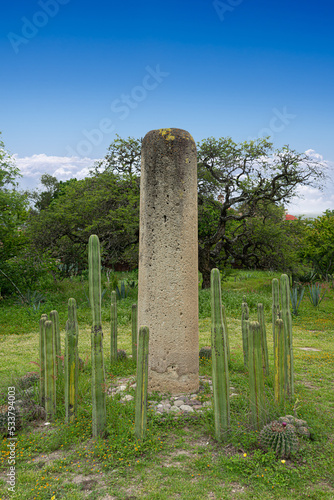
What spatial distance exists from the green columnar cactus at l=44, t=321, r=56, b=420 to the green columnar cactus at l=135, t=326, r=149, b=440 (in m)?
1.17

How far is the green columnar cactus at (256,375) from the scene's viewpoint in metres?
3.51

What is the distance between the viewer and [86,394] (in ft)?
15.1

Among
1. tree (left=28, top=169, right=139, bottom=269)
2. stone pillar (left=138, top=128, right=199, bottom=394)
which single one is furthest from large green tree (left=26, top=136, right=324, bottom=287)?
stone pillar (left=138, top=128, right=199, bottom=394)

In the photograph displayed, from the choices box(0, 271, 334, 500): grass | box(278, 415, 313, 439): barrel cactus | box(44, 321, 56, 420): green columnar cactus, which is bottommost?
box(0, 271, 334, 500): grass

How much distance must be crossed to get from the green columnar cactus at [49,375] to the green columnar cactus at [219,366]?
185 cm

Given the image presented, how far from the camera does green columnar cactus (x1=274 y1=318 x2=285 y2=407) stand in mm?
3986

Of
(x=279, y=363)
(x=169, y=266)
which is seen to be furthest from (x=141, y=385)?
(x=169, y=266)

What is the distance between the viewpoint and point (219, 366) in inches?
141

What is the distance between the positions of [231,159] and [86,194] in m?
6.33

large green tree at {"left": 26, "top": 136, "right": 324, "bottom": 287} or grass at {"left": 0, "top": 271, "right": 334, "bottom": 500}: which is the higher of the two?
large green tree at {"left": 26, "top": 136, "right": 324, "bottom": 287}

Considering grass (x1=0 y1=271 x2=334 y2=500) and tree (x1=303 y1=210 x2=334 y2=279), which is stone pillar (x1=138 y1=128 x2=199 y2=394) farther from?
tree (x1=303 y1=210 x2=334 y2=279)

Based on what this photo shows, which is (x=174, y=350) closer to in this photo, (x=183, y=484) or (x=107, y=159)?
(x=183, y=484)

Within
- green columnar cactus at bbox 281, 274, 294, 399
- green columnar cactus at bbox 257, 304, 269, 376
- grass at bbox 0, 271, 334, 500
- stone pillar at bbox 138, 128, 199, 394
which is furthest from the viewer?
green columnar cactus at bbox 257, 304, 269, 376

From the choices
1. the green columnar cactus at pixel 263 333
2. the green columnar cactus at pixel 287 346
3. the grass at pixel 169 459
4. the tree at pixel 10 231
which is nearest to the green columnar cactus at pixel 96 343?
the grass at pixel 169 459
